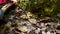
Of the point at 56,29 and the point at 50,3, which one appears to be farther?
the point at 50,3

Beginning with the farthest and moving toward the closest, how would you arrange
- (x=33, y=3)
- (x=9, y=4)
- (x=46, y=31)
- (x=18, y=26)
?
(x=9, y=4) → (x=33, y=3) → (x=18, y=26) → (x=46, y=31)

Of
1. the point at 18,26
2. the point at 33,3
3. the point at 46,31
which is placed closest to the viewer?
the point at 46,31

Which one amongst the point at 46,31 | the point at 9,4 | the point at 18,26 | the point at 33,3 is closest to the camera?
the point at 46,31

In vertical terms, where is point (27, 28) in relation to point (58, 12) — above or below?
below

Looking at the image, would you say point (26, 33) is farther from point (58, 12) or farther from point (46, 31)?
point (58, 12)

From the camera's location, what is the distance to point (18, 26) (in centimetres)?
321

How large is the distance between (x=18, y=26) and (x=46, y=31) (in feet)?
1.78

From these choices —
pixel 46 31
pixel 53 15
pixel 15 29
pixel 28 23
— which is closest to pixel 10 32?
pixel 15 29

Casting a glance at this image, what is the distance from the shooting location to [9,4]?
3836 millimetres

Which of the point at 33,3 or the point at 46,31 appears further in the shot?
the point at 33,3

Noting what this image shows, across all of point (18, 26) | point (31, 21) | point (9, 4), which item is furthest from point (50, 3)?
point (9, 4)

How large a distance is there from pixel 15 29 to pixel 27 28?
0.22m

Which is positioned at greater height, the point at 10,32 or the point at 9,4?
the point at 9,4

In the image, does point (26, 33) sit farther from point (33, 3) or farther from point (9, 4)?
point (9, 4)
